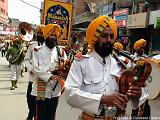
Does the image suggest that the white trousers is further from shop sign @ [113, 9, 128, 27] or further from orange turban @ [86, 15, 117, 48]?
shop sign @ [113, 9, 128, 27]

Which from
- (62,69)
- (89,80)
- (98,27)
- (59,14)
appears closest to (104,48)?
(98,27)

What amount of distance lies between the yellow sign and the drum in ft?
14.6

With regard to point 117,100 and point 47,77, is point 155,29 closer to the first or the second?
point 47,77

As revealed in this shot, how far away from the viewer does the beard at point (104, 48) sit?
3.21 meters

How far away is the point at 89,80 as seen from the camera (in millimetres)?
3184

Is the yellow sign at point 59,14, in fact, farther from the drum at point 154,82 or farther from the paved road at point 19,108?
the drum at point 154,82

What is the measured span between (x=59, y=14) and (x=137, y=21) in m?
12.2

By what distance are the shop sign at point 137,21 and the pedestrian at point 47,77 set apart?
14.5 meters

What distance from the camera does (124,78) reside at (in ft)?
Answer: 9.75

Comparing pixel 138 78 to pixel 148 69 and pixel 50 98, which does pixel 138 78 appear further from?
pixel 50 98

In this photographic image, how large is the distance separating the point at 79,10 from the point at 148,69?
5151cm

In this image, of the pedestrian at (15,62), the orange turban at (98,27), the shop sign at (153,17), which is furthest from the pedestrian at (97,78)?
the shop sign at (153,17)

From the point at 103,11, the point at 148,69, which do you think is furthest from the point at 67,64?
the point at 103,11

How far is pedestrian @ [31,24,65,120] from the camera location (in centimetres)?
544
